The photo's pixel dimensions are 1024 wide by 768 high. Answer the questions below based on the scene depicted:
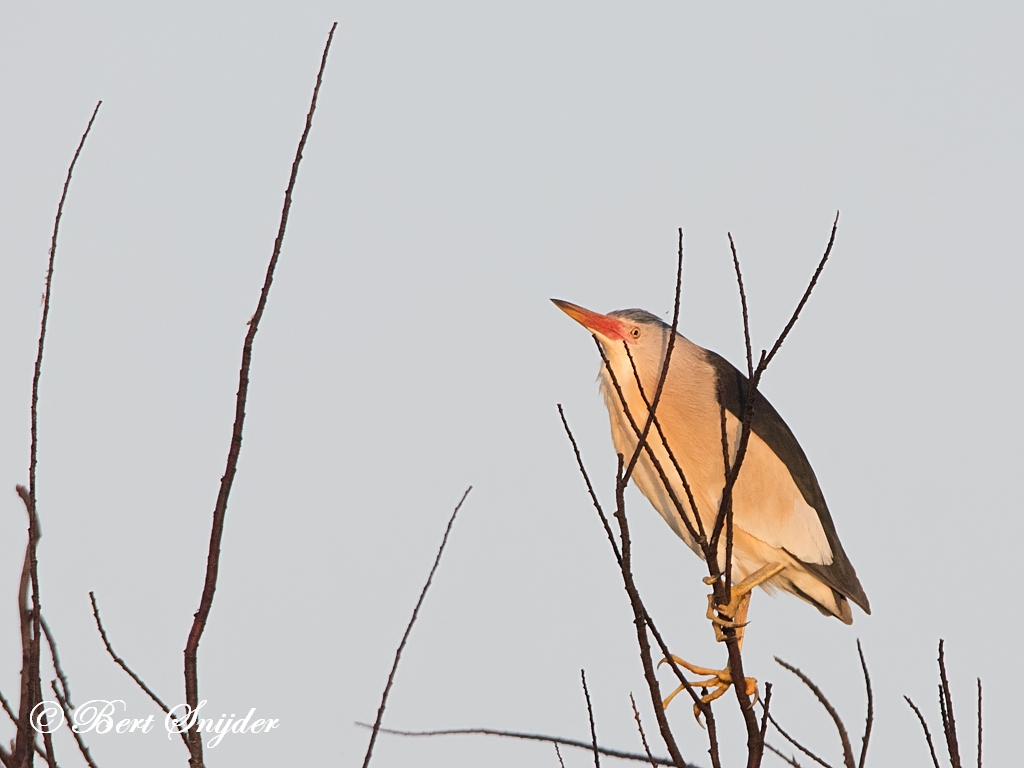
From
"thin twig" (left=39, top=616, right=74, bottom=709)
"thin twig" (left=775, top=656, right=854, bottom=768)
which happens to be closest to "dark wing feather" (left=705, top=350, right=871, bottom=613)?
"thin twig" (left=775, top=656, right=854, bottom=768)

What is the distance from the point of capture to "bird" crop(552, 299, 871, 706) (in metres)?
4.42

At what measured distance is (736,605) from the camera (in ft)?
12.4

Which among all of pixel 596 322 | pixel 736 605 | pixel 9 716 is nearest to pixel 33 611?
pixel 9 716

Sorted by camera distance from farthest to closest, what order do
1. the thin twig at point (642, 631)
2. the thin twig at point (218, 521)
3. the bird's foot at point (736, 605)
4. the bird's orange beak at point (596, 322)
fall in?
the bird's orange beak at point (596, 322)
the bird's foot at point (736, 605)
the thin twig at point (642, 631)
the thin twig at point (218, 521)

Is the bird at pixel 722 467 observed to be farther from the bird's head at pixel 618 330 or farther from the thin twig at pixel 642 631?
the thin twig at pixel 642 631

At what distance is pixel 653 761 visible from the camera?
8.09 ft

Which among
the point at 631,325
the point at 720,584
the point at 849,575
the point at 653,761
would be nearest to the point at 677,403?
the point at 631,325

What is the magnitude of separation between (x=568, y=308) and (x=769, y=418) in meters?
0.95

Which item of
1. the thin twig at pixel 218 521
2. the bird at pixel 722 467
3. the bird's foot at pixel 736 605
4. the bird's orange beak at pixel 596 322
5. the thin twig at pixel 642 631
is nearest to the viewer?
the thin twig at pixel 218 521

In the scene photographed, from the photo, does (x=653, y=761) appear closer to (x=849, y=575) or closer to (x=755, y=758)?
(x=755, y=758)

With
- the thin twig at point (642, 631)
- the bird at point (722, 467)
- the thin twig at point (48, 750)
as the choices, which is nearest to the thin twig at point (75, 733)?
the thin twig at point (48, 750)

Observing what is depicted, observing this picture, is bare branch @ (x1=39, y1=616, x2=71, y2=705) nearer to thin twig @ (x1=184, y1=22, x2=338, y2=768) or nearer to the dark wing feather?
thin twig @ (x1=184, y1=22, x2=338, y2=768)

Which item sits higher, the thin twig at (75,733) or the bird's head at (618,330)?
the bird's head at (618,330)

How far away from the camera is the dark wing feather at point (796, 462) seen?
4469mm
